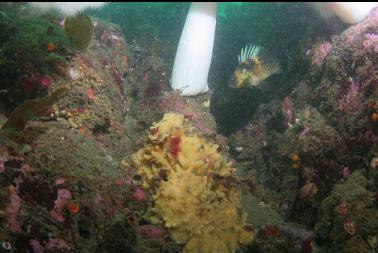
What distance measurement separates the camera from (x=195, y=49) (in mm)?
6633

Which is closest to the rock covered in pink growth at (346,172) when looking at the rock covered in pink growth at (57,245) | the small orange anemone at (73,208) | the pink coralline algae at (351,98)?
the pink coralline algae at (351,98)

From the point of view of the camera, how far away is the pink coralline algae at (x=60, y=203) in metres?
2.96

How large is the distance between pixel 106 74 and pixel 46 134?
1.97 metres

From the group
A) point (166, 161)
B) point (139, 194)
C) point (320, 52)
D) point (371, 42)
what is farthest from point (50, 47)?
point (320, 52)

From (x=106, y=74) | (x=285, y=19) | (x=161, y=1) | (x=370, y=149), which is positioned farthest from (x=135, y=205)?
(x=161, y=1)

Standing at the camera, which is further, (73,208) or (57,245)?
(73,208)

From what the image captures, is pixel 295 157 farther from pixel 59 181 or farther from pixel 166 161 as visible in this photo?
pixel 59 181

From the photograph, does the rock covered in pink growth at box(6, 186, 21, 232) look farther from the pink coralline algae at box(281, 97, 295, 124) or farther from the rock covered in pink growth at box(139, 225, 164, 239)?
the pink coralline algae at box(281, 97, 295, 124)

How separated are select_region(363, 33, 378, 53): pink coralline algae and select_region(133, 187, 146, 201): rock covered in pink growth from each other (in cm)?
399

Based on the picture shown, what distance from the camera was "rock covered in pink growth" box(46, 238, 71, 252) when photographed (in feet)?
8.87

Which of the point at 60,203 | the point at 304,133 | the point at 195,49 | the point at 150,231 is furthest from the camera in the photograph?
the point at 195,49

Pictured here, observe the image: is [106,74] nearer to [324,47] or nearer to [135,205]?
[135,205]

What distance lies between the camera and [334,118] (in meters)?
4.85

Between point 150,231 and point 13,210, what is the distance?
1535mm
